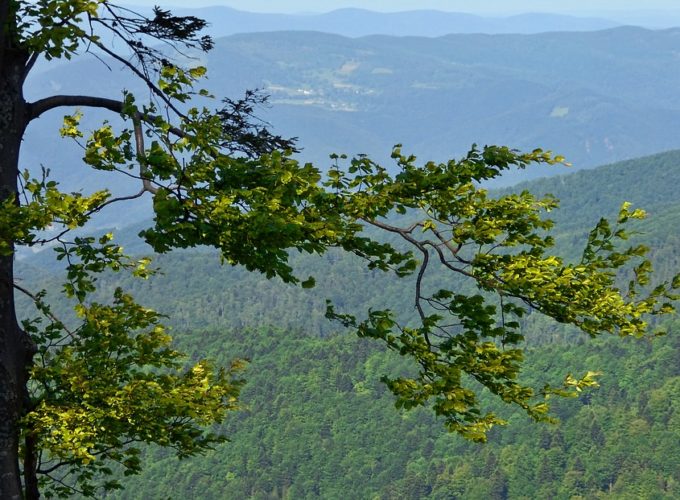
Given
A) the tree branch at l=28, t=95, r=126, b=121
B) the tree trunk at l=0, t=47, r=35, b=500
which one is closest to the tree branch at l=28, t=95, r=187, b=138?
the tree branch at l=28, t=95, r=126, b=121

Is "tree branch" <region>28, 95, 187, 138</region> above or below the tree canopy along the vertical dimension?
above

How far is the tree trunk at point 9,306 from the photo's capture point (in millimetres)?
14391

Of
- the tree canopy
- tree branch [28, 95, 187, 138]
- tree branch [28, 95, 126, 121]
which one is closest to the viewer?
the tree canopy

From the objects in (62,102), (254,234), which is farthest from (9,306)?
(254,234)

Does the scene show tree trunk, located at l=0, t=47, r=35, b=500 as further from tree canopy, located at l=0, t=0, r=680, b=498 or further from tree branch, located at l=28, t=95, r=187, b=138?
tree branch, located at l=28, t=95, r=187, b=138

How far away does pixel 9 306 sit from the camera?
14.9 m

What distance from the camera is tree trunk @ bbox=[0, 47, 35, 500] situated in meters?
14.4

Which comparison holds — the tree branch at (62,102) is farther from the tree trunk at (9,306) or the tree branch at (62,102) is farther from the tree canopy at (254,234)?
the tree trunk at (9,306)

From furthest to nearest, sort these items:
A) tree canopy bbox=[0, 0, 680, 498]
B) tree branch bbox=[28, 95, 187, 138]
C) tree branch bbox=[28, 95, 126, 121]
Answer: tree branch bbox=[28, 95, 126, 121], tree branch bbox=[28, 95, 187, 138], tree canopy bbox=[0, 0, 680, 498]

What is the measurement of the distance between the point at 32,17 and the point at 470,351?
22.5 feet

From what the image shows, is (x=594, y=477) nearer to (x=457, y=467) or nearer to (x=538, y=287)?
(x=457, y=467)

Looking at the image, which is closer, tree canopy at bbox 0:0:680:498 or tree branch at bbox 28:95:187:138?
tree canopy at bbox 0:0:680:498

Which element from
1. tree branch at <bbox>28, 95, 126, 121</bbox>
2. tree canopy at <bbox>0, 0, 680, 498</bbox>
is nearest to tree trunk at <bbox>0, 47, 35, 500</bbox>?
tree canopy at <bbox>0, 0, 680, 498</bbox>

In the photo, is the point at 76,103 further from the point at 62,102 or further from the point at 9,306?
the point at 9,306
